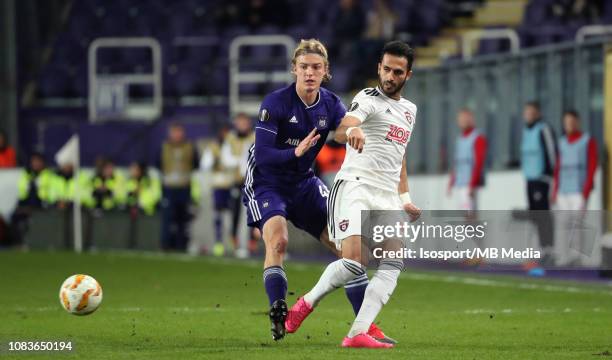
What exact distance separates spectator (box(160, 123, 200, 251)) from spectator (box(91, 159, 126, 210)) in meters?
1.17

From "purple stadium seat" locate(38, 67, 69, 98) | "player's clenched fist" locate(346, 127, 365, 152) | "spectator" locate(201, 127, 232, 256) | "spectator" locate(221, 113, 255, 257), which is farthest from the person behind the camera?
"purple stadium seat" locate(38, 67, 69, 98)

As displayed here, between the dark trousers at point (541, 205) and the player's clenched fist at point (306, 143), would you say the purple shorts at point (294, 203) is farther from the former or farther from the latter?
the dark trousers at point (541, 205)

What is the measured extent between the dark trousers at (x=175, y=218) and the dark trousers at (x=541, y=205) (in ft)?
18.2

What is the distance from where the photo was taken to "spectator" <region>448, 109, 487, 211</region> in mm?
17688

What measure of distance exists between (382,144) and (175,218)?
12015 mm

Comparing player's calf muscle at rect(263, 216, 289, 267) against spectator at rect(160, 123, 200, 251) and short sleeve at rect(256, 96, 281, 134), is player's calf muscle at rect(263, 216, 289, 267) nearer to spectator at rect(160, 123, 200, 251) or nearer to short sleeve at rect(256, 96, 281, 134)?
short sleeve at rect(256, 96, 281, 134)

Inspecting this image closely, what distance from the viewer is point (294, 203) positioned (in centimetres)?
945

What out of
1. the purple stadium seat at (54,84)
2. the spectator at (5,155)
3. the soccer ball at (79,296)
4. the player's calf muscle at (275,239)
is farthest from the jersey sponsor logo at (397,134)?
the purple stadium seat at (54,84)

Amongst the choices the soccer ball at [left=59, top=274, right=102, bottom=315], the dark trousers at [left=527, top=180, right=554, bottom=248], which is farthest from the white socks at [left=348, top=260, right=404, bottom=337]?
the dark trousers at [left=527, top=180, right=554, bottom=248]

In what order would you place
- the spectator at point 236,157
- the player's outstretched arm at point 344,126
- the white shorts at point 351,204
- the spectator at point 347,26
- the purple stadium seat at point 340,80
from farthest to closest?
the spectator at point 347,26, the purple stadium seat at point 340,80, the spectator at point 236,157, the white shorts at point 351,204, the player's outstretched arm at point 344,126

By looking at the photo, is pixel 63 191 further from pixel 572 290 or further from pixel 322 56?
pixel 322 56

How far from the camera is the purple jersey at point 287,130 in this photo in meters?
9.14

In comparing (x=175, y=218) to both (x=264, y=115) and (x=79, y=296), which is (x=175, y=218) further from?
(x=264, y=115)

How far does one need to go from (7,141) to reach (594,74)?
10527 mm
